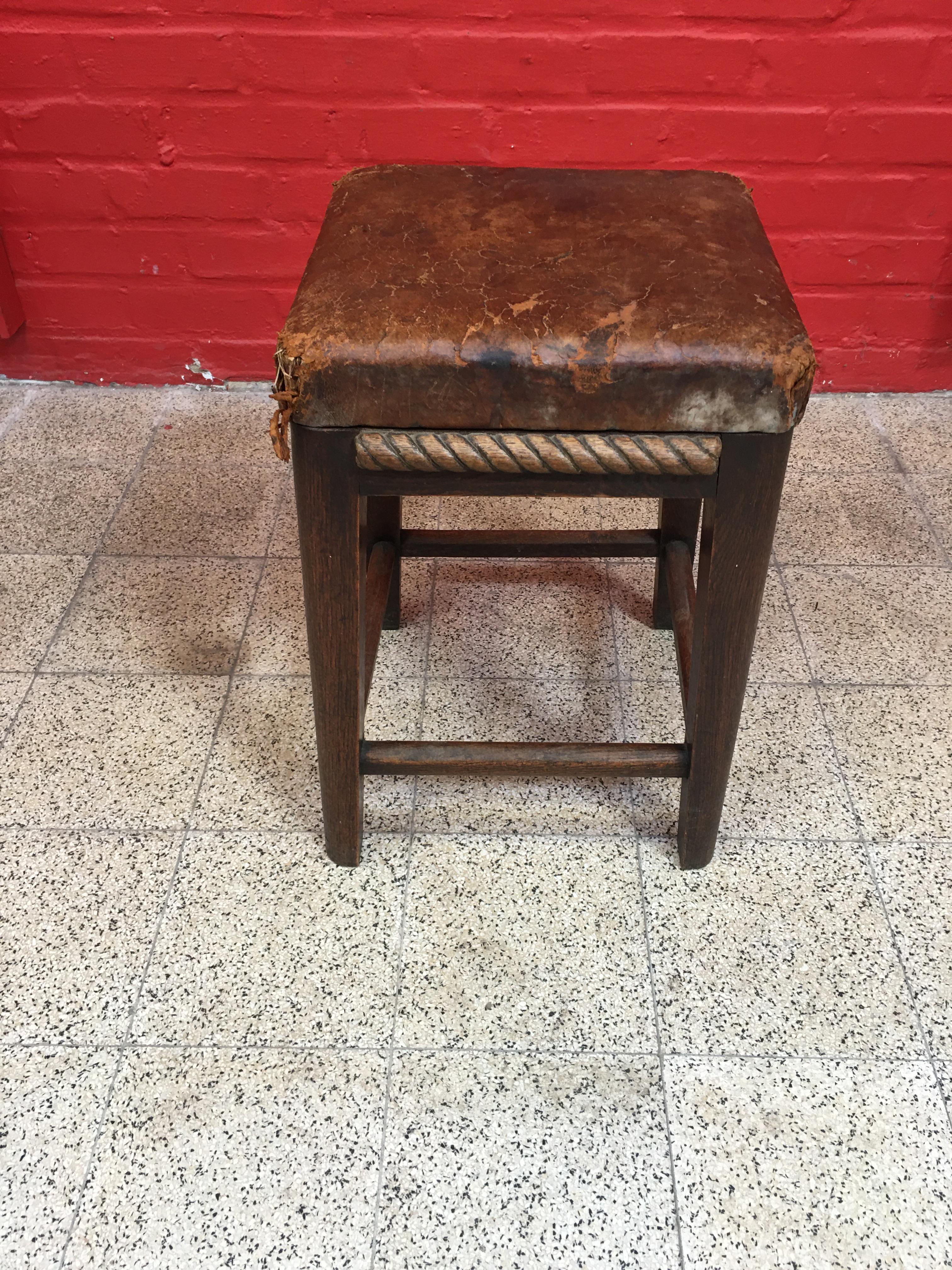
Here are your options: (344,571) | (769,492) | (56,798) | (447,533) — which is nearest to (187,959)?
(56,798)

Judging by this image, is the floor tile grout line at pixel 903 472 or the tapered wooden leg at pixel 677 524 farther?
the floor tile grout line at pixel 903 472

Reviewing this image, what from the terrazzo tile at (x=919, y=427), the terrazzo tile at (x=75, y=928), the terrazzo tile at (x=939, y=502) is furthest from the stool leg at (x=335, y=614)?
the terrazzo tile at (x=919, y=427)

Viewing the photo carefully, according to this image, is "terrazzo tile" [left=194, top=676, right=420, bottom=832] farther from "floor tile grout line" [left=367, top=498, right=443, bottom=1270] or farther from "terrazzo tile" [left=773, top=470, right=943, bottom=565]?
"terrazzo tile" [left=773, top=470, right=943, bottom=565]

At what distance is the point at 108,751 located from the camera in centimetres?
165

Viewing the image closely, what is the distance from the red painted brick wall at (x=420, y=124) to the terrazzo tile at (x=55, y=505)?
401 millimetres

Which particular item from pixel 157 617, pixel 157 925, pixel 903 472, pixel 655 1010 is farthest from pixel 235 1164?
pixel 903 472

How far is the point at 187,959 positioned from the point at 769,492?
2.86ft

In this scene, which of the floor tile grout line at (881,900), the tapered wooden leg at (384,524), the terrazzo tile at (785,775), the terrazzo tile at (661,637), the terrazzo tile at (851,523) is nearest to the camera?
the floor tile grout line at (881,900)

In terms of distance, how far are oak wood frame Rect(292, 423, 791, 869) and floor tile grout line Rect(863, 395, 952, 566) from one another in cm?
66

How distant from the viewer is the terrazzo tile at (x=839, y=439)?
233cm

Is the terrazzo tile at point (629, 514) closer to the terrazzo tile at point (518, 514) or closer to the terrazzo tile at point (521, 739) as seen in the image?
the terrazzo tile at point (518, 514)

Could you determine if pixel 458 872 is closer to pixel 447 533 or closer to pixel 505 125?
pixel 447 533

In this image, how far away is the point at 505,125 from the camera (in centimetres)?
223

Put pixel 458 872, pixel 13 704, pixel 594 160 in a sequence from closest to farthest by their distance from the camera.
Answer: pixel 458 872
pixel 13 704
pixel 594 160
